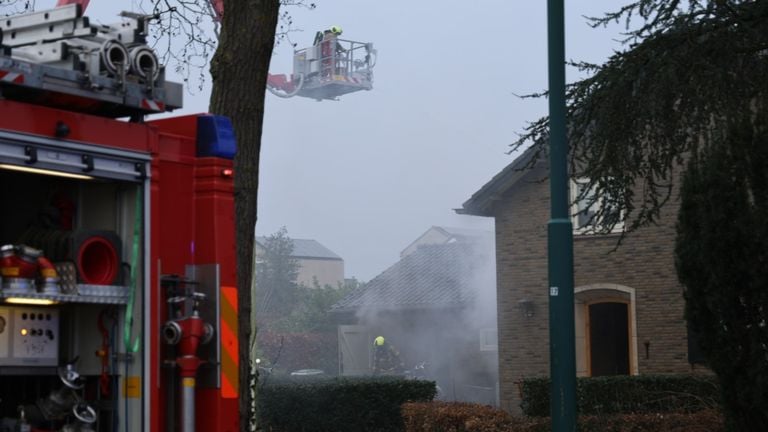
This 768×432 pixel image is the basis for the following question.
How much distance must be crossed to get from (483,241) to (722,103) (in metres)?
35.5

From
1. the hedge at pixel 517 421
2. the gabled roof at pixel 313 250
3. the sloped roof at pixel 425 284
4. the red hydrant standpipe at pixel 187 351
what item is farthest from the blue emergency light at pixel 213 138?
the gabled roof at pixel 313 250

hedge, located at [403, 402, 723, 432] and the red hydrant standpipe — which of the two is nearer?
the red hydrant standpipe

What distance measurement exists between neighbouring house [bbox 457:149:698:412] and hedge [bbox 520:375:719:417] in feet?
10.7

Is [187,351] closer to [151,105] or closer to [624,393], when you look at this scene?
[151,105]

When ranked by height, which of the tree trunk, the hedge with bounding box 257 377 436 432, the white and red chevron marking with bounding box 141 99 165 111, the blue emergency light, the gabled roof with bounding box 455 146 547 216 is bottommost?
the hedge with bounding box 257 377 436 432

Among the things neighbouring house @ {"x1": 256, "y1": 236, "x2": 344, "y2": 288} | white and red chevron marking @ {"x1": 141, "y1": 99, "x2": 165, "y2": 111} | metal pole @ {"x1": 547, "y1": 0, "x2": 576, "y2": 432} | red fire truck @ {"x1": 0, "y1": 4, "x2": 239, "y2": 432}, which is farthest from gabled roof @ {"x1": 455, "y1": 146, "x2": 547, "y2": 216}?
neighbouring house @ {"x1": 256, "y1": 236, "x2": 344, "y2": 288}

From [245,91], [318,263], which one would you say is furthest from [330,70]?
[245,91]

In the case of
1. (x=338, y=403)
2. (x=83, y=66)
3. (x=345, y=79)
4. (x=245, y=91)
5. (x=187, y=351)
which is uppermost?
(x=345, y=79)

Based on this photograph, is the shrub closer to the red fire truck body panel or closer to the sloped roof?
the red fire truck body panel

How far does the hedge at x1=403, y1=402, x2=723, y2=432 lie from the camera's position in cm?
1340

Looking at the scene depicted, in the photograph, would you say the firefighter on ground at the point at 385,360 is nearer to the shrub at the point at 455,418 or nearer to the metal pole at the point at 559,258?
the shrub at the point at 455,418

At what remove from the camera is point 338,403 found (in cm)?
2130

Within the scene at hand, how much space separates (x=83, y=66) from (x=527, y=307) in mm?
21704

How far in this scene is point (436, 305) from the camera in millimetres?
40688
